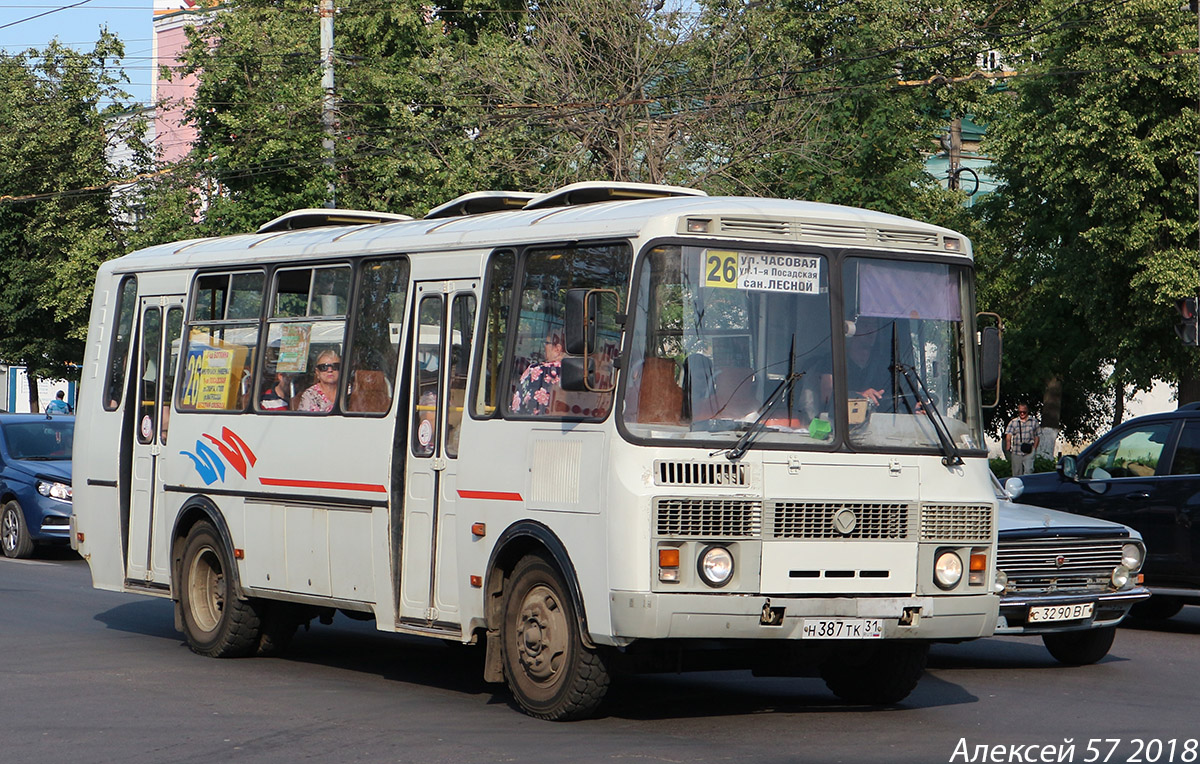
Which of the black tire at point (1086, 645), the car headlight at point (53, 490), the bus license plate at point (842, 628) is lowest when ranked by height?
the black tire at point (1086, 645)

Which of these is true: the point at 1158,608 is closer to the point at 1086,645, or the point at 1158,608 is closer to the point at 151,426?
the point at 1086,645

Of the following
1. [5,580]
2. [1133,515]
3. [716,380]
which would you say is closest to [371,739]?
[716,380]

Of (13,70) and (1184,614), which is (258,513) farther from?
(13,70)

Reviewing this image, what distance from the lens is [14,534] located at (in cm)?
2127

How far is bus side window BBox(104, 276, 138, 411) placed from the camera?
1341 centimetres

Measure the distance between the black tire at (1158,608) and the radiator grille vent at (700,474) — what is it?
26.3ft

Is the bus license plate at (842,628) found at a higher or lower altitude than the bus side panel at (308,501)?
lower

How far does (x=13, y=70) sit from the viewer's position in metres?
43.6

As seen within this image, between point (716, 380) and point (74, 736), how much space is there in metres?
3.71

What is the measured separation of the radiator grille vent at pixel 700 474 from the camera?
28.0ft

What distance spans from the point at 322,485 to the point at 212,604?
1866 mm

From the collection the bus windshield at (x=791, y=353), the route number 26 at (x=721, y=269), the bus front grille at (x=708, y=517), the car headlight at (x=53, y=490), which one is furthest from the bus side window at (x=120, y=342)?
the car headlight at (x=53, y=490)

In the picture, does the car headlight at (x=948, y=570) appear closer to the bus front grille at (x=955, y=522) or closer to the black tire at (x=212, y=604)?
the bus front grille at (x=955, y=522)

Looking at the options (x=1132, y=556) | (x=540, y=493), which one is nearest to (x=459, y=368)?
(x=540, y=493)
